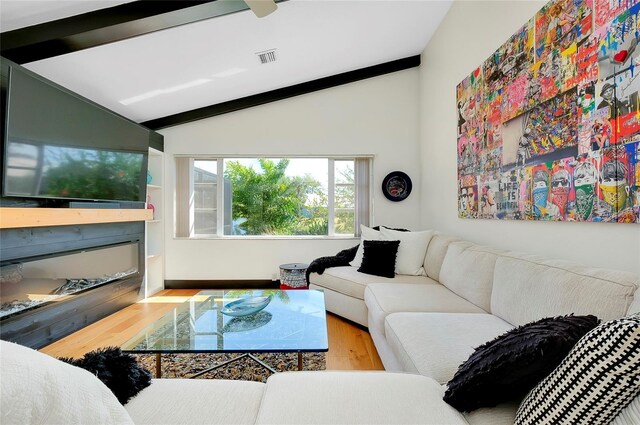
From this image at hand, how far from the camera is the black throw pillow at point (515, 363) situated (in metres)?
0.77

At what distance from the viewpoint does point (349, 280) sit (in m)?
2.79

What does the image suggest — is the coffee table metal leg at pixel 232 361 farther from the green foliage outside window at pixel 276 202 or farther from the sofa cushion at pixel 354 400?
the green foliage outside window at pixel 276 202

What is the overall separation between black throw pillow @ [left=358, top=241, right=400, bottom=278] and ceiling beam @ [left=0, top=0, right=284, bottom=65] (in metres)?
2.37

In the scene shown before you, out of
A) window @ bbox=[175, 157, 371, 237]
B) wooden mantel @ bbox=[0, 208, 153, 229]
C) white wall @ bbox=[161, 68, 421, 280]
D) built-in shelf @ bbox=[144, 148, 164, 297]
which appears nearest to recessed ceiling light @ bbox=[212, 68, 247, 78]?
white wall @ bbox=[161, 68, 421, 280]

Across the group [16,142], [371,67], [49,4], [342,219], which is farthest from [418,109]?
[16,142]

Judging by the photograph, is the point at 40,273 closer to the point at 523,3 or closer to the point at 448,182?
the point at 448,182

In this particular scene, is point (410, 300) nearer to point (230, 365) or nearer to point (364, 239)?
point (364, 239)

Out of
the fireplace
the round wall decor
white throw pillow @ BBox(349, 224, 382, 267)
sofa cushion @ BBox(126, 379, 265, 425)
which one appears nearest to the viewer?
sofa cushion @ BBox(126, 379, 265, 425)

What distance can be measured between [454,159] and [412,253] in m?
1.08

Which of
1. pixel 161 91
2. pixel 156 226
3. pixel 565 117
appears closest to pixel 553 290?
pixel 565 117

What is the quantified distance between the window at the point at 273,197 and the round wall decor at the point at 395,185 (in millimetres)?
463

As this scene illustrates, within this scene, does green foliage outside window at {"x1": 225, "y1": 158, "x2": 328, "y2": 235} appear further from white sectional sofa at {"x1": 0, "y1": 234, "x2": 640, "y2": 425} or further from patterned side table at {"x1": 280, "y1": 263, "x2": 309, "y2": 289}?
white sectional sofa at {"x1": 0, "y1": 234, "x2": 640, "y2": 425}

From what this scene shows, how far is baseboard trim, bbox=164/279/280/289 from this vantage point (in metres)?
4.07

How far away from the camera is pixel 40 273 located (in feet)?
7.61
